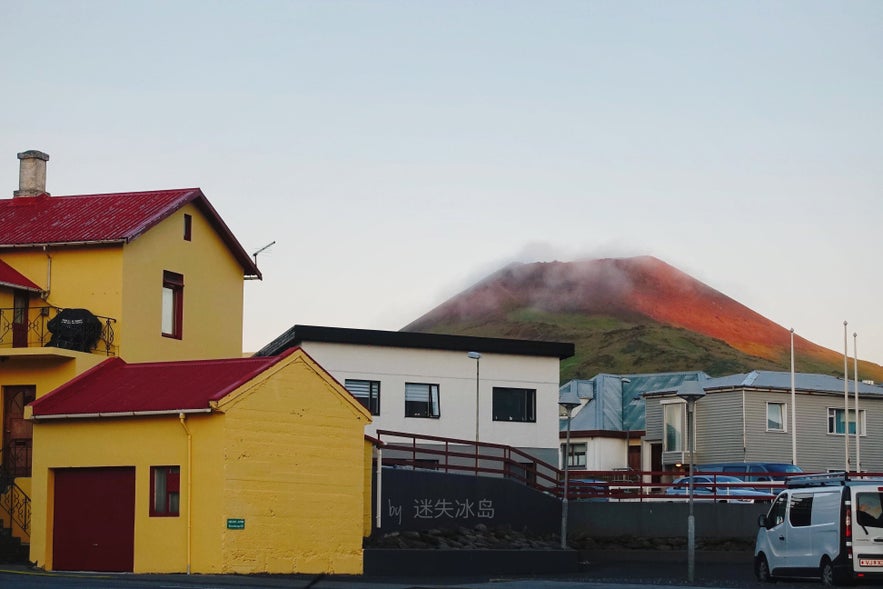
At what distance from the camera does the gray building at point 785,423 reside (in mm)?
67812

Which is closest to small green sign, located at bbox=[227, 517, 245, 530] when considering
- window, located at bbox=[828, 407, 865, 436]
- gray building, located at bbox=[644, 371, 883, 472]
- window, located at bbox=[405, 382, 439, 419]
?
window, located at bbox=[405, 382, 439, 419]

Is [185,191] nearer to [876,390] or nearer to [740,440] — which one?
[740,440]

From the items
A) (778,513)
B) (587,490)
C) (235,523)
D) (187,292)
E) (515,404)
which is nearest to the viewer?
(235,523)

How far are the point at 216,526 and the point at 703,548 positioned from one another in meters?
18.8

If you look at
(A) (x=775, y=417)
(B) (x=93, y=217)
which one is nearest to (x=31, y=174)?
(B) (x=93, y=217)

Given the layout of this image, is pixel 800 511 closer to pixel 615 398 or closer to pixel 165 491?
pixel 165 491

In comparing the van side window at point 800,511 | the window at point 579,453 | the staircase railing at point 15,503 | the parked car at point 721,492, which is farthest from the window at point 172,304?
the window at point 579,453

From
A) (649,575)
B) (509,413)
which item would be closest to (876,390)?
(509,413)

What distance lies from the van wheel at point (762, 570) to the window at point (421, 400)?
21383 millimetres

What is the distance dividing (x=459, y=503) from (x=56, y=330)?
1149 cm

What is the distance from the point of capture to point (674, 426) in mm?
72625

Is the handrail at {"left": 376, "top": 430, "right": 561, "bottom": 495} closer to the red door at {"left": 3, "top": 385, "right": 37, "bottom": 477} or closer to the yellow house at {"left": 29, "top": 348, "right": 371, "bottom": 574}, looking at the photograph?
the yellow house at {"left": 29, "top": 348, "right": 371, "bottom": 574}

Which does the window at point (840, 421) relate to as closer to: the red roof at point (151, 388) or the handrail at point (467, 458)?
the handrail at point (467, 458)

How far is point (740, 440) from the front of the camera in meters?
67.8
